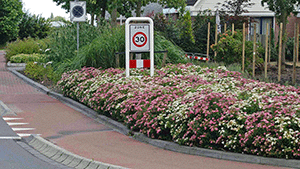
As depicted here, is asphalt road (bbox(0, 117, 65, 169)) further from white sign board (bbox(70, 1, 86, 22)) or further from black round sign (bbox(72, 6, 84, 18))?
black round sign (bbox(72, 6, 84, 18))

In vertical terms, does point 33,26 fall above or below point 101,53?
above

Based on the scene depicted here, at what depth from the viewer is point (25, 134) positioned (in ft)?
35.5

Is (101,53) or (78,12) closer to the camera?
(101,53)

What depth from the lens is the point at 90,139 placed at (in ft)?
33.7

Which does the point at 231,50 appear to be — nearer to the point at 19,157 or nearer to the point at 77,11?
the point at 77,11

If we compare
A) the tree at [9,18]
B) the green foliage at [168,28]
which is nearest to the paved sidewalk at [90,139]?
the green foliage at [168,28]

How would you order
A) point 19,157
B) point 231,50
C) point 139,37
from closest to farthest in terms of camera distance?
point 19,157 < point 139,37 < point 231,50

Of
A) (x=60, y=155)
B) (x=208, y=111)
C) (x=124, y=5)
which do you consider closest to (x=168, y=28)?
(x=124, y=5)

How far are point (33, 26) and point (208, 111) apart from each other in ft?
162

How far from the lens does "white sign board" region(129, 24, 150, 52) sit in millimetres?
14094

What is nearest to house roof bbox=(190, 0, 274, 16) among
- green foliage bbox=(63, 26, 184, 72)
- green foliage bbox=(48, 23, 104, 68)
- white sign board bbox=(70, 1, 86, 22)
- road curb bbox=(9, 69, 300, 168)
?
green foliage bbox=(48, 23, 104, 68)

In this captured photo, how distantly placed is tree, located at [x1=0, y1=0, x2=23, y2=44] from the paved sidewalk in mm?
43460

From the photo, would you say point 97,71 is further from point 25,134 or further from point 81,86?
point 25,134

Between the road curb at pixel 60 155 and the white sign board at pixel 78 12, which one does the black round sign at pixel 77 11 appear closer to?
the white sign board at pixel 78 12
